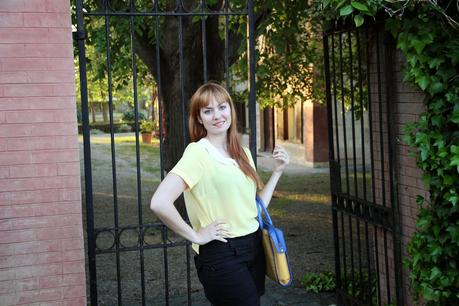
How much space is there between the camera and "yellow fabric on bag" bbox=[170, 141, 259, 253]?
317 centimetres

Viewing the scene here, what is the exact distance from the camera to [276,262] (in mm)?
3383

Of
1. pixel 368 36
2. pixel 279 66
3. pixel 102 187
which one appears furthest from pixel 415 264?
pixel 102 187

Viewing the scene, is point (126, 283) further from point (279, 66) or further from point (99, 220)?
point (279, 66)

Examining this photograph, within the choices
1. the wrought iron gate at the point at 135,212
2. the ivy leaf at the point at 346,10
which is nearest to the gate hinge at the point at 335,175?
the wrought iron gate at the point at 135,212

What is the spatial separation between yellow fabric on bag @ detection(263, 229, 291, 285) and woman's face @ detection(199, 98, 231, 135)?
1.95 ft

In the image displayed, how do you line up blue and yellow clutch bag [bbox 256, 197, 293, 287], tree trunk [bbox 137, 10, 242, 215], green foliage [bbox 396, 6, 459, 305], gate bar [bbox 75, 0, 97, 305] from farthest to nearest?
tree trunk [bbox 137, 10, 242, 215] < gate bar [bbox 75, 0, 97, 305] < green foliage [bbox 396, 6, 459, 305] < blue and yellow clutch bag [bbox 256, 197, 293, 287]

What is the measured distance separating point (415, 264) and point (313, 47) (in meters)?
6.89

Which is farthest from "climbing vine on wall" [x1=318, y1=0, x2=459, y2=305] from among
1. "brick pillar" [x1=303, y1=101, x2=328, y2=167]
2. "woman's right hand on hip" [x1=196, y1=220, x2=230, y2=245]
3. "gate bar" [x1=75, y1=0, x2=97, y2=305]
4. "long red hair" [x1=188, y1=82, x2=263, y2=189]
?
"brick pillar" [x1=303, y1=101, x2=328, y2=167]

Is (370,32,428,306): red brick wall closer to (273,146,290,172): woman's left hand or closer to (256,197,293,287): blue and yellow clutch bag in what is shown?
(273,146,290,172): woman's left hand

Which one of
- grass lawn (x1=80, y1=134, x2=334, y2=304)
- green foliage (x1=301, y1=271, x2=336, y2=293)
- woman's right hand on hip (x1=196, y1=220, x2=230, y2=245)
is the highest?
woman's right hand on hip (x1=196, y1=220, x2=230, y2=245)

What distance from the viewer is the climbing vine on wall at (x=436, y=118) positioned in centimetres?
400

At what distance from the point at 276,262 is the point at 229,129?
73cm

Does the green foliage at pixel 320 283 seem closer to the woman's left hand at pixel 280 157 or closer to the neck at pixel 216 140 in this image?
the woman's left hand at pixel 280 157

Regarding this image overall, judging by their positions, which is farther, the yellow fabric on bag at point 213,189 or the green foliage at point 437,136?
the green foliage at point 437,136
